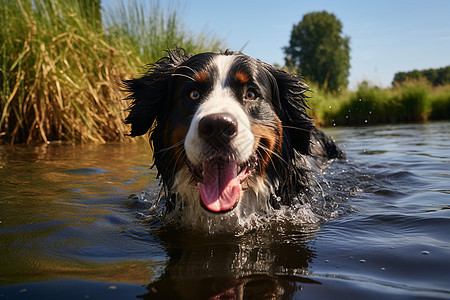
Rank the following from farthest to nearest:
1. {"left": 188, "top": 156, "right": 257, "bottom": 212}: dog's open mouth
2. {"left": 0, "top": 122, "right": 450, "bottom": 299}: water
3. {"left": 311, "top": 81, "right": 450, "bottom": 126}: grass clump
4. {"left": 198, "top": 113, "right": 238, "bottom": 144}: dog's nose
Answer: {"left": 311, "top": 81, "right": 450, "bottom": 126}: grass clump, {"left": 188, "top": 156, "right": 257, "bottom": 212}: dog's open mouth, {"left": 198, "top": 113, "right": 238, "bottom": 144}: dog's nose, {"left": 0, "top": 122, "right": 450, "bottom": 299}: water

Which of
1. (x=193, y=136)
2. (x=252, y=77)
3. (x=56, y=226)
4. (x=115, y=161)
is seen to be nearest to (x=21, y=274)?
(x=56, y=226)

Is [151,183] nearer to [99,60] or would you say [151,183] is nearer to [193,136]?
[193,136]

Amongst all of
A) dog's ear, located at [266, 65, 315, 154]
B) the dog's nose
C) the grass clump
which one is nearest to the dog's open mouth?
the dog's nose

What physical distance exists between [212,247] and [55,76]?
6790 mm

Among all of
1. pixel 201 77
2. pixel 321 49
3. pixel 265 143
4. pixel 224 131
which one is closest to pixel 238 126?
pixel 224 131

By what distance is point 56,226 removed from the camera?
2.89m

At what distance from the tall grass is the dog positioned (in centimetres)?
488

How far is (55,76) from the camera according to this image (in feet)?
27.0

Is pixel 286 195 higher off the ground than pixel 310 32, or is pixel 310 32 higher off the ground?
pixel 310 32

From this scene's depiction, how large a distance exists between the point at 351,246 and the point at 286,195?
115 cm

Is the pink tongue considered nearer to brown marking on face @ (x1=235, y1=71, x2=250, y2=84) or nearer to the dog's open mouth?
the dog's open mouth

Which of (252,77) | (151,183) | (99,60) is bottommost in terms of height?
(151,183)

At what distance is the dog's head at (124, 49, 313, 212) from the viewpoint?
9.16 ft

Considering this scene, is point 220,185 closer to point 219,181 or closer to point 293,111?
point 219,181
